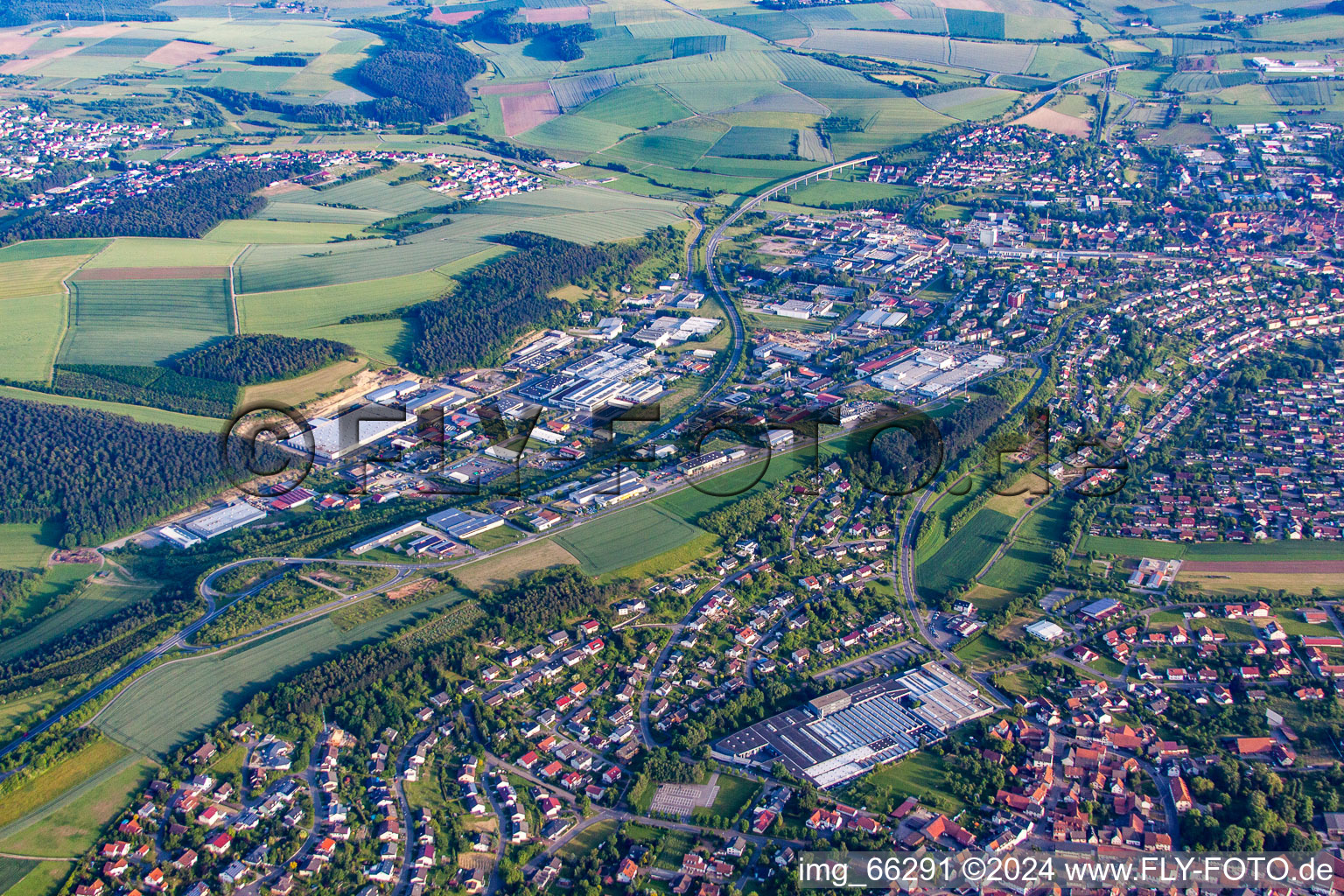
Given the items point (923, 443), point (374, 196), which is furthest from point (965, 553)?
point (374, 196)

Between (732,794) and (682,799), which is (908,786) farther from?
(682,799)

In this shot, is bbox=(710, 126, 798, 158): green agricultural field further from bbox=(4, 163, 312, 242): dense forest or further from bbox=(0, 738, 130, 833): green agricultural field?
bbox=(0, 738, 130, 833): green agricultural field

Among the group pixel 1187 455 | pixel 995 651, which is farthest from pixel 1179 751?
pixel 1187 455

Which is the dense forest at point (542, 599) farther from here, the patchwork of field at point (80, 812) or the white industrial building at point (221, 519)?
the white industrial building at point (221, 519)

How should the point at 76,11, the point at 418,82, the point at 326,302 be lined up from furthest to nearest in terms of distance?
the point at 76,11
the point at 418,82
the point at 326,302

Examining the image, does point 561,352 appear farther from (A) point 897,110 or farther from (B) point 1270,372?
(A) point 897,110

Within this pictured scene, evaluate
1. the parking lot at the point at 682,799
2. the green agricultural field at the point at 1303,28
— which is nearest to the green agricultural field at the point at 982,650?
Answer: the parking lot at the point at 682,799
